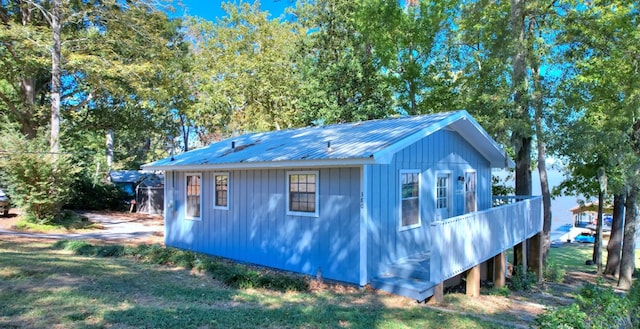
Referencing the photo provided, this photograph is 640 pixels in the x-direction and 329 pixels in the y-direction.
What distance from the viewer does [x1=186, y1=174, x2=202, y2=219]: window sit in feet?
36.4

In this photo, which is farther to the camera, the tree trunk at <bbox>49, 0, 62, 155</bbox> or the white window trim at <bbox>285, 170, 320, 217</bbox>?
the tree trunk at <bbox>49, 0, 62, 155</bbox>

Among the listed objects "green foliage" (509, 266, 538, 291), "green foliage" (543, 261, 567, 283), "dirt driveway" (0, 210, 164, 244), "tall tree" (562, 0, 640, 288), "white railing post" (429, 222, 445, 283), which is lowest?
"green foliage" (543, 261, 567, 283)

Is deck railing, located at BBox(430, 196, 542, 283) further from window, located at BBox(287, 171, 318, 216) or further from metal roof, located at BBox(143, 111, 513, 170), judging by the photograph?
window, located at BBox(287, 171, 318, 216)

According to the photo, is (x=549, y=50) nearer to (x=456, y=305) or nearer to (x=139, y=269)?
(x=456, y=305)

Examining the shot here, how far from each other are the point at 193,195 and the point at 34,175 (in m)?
7.41

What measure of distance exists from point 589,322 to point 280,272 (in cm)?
573

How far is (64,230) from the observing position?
14.8m

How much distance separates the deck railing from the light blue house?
0.02 m

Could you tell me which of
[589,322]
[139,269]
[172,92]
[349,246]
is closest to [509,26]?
[349,246]

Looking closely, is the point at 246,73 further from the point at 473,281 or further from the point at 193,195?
the point at 473,281

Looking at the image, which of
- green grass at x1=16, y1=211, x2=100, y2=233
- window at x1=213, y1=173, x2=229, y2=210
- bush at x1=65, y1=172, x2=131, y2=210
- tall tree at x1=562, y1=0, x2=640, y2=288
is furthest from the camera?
bush at x1=65, y1=172, x2=131, y2=210

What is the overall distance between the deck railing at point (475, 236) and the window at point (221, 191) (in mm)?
5413

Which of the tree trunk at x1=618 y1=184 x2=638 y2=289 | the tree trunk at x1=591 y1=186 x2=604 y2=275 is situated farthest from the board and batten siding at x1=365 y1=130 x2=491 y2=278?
the tree trunk at x1=591 y1=186 x2=604 y2=275

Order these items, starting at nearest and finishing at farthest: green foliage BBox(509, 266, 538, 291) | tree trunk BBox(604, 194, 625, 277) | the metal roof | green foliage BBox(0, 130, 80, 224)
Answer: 1. the metal roof
2. green foliage BBox(509, 266, 538, 291)
3. green foliage BBox(0, 130, 80, 224)
4. tree trunk BBox(604, 194, 625, 277)
